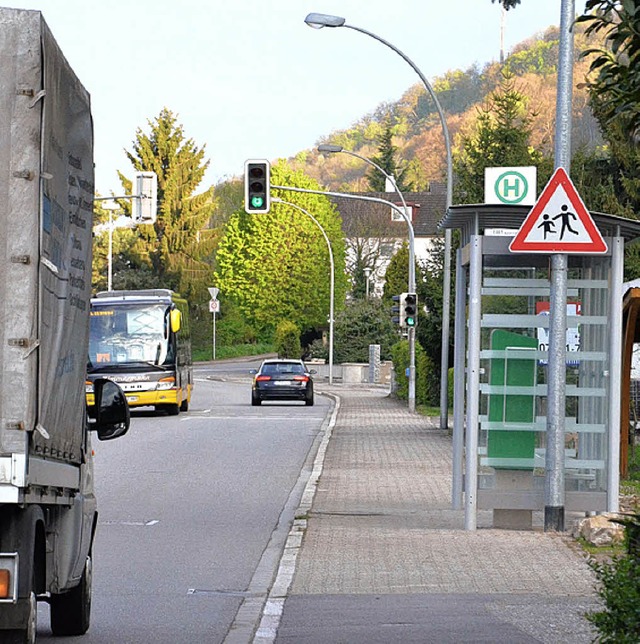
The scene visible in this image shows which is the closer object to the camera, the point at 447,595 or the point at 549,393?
the point at 447,595

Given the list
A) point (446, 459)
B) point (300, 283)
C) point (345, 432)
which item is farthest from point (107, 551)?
point (300, 283)

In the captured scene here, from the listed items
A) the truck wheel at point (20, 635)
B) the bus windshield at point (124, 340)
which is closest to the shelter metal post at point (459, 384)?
the truck wheel at point (20, 635)

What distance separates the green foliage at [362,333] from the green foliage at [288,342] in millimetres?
9472

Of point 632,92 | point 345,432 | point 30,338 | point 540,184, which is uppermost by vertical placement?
point 540,184

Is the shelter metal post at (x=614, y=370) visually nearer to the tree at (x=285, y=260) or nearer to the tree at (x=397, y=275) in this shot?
the tree at (x=285, y=260)

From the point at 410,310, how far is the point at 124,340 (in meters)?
7.43

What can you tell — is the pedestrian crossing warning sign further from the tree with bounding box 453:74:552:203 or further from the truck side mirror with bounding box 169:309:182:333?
the truck side mirror with bounding box 169:309:182:333

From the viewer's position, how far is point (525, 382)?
47.1 feet

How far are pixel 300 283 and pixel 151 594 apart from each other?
86408 mm

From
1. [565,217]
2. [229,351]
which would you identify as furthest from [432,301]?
[229,351]

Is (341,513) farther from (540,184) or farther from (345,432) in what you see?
(540,184)

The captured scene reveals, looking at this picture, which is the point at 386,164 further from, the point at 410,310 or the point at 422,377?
the point at 410,310

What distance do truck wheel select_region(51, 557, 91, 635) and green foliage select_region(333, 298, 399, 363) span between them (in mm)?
66737

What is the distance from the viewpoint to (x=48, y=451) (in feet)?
21.6
